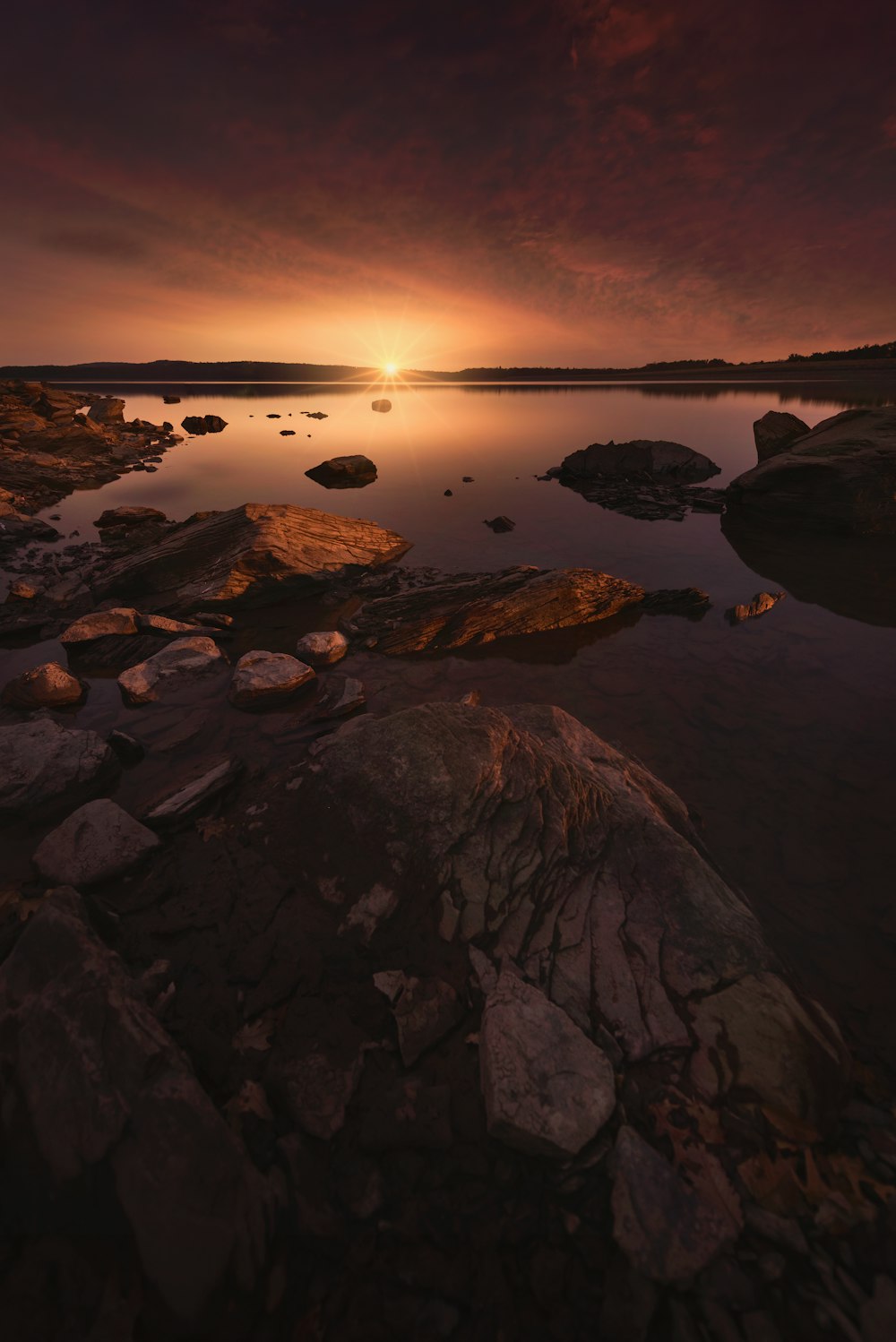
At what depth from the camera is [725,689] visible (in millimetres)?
8578

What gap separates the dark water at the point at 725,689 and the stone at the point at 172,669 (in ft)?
1.50

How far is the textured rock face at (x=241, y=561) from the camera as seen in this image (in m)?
11.8

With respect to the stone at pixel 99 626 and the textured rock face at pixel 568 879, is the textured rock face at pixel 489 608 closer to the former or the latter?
the stone at pixel 99 626

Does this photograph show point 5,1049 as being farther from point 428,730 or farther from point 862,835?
point 862,835

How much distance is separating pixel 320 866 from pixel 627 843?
276 cm

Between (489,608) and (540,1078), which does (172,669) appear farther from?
(540,1078)

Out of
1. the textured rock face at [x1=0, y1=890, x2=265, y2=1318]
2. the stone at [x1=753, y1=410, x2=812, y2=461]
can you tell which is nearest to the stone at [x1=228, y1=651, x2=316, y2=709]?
the textured rock face at [x1=0, y1=890, x2=265, y2=1318]

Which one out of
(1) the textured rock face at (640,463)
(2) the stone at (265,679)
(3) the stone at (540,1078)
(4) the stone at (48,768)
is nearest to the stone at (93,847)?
(4) the stone at (48,768)

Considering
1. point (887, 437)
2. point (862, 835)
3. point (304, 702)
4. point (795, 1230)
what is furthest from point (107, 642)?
point (887, 437)

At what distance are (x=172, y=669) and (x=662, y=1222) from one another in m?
8.80

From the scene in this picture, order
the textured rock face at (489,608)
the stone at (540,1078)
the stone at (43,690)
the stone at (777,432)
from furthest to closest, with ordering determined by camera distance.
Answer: the stone at (777,432), the textured rock face at (489,608), the stone at (43,690), the stone at (540,1078)

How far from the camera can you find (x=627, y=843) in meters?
4.48

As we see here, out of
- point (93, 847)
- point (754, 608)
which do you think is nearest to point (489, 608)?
point (754, 608)

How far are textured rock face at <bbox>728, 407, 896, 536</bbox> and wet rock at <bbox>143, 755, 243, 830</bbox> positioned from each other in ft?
71.5
